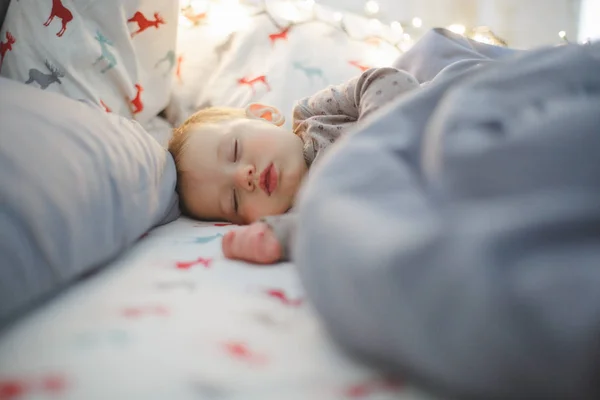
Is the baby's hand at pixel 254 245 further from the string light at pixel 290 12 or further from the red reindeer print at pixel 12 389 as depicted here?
the string light at pixel 290 12

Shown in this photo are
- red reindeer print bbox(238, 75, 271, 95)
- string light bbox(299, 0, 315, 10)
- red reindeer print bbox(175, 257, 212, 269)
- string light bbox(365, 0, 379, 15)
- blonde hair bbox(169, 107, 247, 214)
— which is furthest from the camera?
string light bbox(365, 0, 379, 15)

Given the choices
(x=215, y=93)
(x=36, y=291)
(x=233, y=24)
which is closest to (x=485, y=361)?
(x=36, y=291)

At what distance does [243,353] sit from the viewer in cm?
43

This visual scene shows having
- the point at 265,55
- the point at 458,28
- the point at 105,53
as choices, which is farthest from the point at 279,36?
the point at 458,28

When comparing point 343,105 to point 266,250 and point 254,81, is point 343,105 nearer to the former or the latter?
point 254,81

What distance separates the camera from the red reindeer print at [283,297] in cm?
53

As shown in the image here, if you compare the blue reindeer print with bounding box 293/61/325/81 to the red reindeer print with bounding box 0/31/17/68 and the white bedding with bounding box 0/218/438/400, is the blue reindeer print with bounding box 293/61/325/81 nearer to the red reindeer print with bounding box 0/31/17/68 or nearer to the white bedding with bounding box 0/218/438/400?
the red reindeer print with bounding box 0/31/17/68

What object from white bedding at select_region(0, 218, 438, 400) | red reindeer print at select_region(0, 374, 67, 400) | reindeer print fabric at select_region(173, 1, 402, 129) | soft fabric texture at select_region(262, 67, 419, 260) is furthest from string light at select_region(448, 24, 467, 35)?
red reindeer print at select_region(0, 374, 67, 400)

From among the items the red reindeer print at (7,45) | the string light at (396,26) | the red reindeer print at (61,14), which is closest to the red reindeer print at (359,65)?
the string light at (396,26)

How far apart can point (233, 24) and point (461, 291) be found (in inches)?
52.7

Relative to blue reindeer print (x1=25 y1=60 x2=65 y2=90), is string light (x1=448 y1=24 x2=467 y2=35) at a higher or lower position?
higher

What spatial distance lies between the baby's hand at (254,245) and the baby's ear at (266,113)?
536 mm

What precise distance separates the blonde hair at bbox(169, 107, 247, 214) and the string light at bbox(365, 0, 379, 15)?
1044mm

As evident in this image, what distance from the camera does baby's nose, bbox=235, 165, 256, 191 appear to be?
0.94 metres
